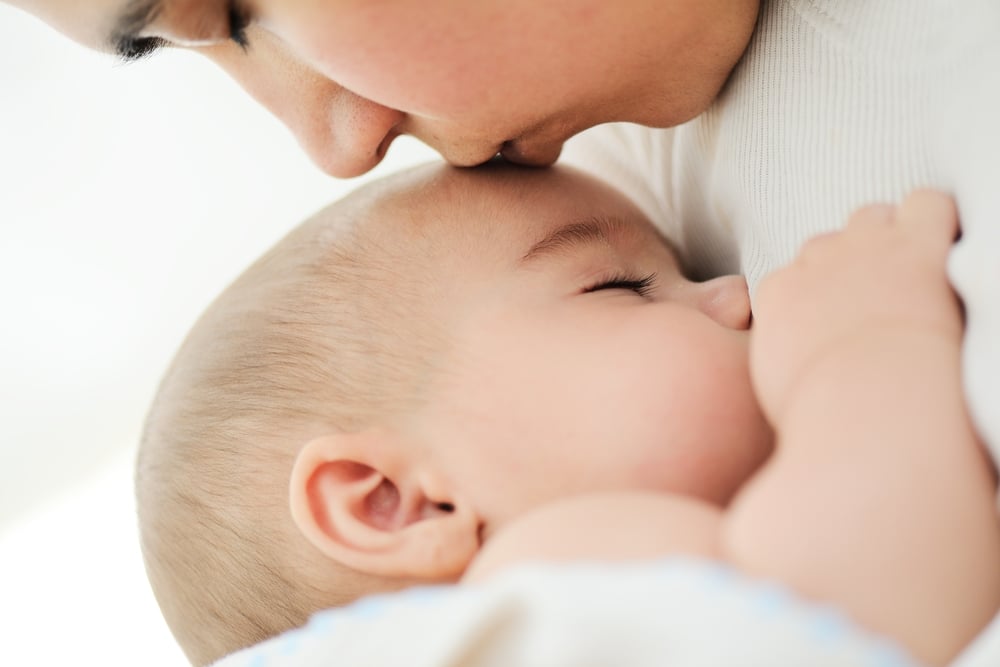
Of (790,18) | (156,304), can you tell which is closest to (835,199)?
(790,18)

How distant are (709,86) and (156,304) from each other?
1.29 meters

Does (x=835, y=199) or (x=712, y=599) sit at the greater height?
(x=835, y=199)

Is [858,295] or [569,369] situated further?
[569,369]

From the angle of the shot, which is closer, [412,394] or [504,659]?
[504,659]

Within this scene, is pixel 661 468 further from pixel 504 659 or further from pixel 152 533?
pixel 152 533

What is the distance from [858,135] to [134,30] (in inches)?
24.5

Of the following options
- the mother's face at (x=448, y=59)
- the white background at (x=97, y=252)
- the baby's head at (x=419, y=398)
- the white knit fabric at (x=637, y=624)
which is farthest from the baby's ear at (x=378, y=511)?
the white background at (x=97, y=252)

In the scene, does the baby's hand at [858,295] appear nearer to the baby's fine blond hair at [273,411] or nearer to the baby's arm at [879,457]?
the baby's arm at [879,457]

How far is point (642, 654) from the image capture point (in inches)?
20.8

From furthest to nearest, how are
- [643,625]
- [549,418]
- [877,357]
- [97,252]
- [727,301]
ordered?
1. [97,252]
2. [727,301]
3. [549,418]
4. [877,357]
5. [643,625]

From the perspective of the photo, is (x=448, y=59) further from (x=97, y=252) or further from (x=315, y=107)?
(x=97, y=252)

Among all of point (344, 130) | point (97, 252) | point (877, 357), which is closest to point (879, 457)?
point (877, 357)

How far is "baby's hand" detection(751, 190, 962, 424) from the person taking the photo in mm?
688

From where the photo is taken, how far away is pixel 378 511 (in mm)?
847
